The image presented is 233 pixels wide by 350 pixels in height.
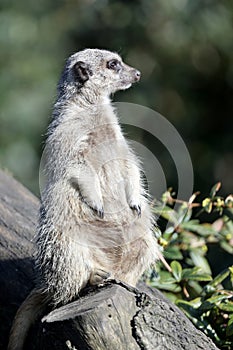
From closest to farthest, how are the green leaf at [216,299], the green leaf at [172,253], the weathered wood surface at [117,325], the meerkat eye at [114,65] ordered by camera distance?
the weathered wood surface at [117,325] → the green leaf at [216,299] → the meerkat eye at [114,65] → the green leaf at [172,253]

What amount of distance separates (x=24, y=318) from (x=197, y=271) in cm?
96

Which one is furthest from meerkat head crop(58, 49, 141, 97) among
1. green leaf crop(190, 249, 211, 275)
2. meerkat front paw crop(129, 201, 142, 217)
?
green leaf crop(190, 249, 211, 275)

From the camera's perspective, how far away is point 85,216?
3404 millimetres

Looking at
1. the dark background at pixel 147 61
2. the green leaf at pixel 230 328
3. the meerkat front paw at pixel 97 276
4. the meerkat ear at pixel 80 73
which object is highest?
the dark background at pixel 147 61

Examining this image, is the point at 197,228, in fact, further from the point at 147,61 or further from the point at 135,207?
the point at 147,61

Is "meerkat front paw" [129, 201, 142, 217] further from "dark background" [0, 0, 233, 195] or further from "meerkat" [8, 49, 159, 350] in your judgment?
"dark background" [0, 0, 233, 195]

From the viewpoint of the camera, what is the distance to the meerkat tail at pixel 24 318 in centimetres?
347

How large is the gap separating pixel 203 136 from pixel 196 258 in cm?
476

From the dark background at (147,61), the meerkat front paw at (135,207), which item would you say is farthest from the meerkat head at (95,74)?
the dark background at (147,61)

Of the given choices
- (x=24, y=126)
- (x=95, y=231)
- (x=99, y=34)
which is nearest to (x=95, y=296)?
(x=95, y=231)

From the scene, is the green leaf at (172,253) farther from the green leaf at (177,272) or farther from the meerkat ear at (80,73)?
the meerkat ear at (80,73)

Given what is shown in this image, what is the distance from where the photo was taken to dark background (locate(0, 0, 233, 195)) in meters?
8.27

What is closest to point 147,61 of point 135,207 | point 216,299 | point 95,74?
point 95,74

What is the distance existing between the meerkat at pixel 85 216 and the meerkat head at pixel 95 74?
5.9 inches
